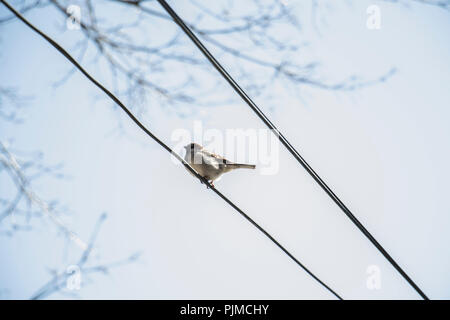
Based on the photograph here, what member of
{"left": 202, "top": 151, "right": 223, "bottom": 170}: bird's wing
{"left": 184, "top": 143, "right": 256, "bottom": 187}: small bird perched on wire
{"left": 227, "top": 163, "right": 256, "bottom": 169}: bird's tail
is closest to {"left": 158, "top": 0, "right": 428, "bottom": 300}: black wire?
{"left": 227, "top": 163, "right": 256, "bottom": 169}: bird's tail

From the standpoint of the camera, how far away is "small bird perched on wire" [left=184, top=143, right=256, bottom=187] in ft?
13.3

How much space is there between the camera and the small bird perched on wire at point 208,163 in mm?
4042

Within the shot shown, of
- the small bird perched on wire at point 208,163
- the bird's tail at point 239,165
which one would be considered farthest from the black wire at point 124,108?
the small bird perched on wire at point 208,163

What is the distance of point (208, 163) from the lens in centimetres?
405

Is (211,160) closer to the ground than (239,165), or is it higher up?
higher up

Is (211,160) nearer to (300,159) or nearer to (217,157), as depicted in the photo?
(217,157)

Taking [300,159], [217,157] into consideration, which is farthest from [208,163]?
[300,159]

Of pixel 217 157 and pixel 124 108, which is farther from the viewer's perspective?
pixel 217 157

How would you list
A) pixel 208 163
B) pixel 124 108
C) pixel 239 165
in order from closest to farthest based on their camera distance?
pixel 124 108 → pixel 239 165 → pixel 208 163

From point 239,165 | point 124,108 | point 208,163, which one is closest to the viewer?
point 124,108
